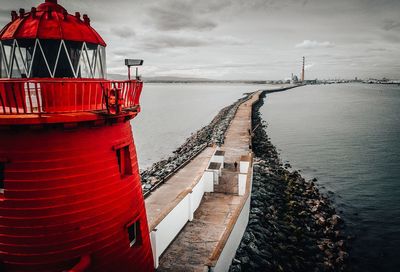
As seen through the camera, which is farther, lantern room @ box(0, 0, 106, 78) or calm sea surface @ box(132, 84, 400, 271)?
calm sea surface @ box(132, 84, 400, 271)

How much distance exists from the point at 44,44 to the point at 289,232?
1157cm

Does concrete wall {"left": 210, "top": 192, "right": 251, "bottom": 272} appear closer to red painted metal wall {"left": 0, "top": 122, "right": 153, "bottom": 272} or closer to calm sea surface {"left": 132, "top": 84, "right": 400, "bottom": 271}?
red painted metal wall {"left": 0, "top": 122, "right": 153, "bottom": 272}

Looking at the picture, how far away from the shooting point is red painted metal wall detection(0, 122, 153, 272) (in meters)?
3.91

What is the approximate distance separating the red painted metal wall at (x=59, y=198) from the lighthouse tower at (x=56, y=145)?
0.01 meters

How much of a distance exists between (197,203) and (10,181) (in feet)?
28.0

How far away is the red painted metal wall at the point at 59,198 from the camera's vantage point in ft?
12.8

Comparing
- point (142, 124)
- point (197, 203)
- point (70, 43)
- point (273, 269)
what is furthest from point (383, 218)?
point (142, 124)

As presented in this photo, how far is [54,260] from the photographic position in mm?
4156

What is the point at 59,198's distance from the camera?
4059 mm

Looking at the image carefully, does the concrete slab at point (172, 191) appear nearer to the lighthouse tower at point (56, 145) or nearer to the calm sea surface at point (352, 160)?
the lighthouse tower at point (56, 145)

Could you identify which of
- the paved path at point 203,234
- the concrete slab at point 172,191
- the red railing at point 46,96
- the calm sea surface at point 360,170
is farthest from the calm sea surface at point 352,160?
the red railing at point 46,96

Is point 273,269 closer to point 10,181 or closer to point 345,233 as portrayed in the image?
point 345,233

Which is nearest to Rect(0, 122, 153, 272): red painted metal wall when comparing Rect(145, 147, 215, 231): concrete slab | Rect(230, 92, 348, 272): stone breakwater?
Rect(145, 147, 215, 231): concrete slab

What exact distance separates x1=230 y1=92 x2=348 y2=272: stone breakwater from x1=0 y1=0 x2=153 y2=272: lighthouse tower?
20.3 feet
